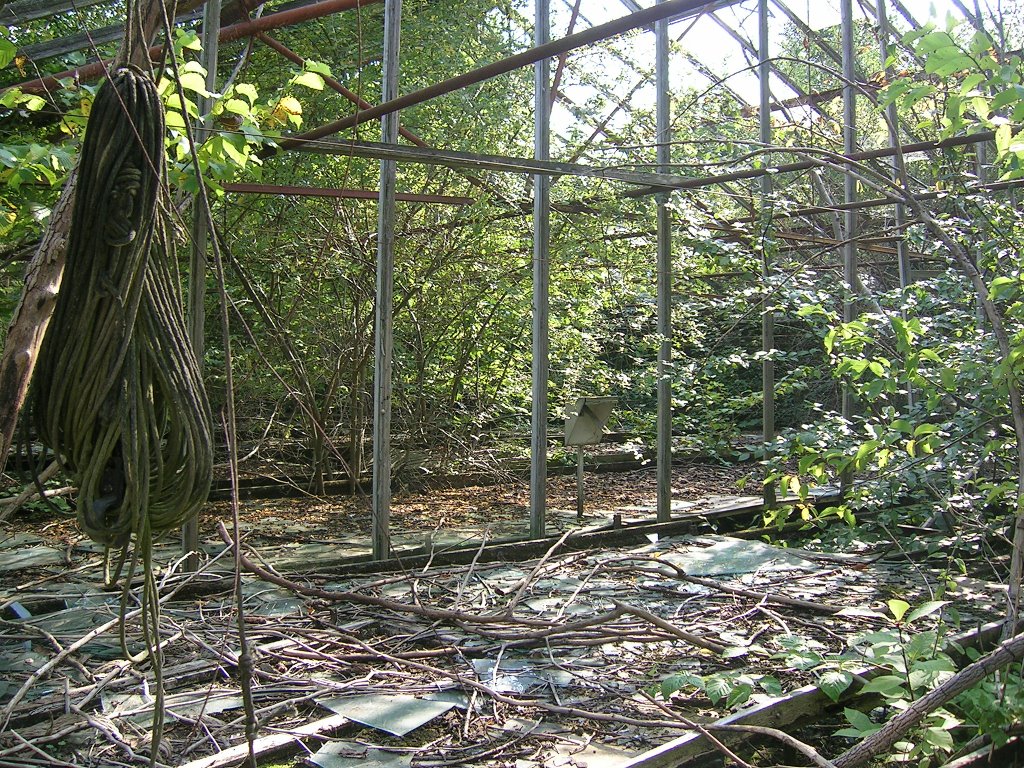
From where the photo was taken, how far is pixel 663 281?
7.80 metres

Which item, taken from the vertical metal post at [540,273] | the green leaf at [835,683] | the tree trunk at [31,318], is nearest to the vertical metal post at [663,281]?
the vertical metal post at [540,273]

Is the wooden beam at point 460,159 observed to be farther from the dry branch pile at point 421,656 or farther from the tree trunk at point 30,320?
the tree trunk at point 30,320

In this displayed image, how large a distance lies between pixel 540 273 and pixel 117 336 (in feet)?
17.7

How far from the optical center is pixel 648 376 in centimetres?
742

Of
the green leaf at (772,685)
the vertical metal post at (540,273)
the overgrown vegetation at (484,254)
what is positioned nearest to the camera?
the green leaf at (772,685)

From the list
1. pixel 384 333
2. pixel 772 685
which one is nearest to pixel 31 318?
pixel 772 685

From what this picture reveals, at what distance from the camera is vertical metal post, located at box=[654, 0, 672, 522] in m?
7.72

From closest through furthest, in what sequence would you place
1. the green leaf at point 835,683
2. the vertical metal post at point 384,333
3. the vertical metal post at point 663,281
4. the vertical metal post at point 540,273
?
the green leaf at point 835,683 < the vertical metal post at point 384,333 < the vertical metal post at point 540,273 < the vertical metal post at point 663,281

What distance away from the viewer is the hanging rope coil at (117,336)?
1.95 metres

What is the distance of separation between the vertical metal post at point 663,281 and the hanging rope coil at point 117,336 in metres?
5.92

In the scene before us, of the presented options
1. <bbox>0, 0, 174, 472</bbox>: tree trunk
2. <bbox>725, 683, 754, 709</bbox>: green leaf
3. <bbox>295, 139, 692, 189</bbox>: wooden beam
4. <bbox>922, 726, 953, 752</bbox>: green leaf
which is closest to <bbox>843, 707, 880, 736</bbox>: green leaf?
<bbox>922, 726, 953, 752</bbox>: green leaf

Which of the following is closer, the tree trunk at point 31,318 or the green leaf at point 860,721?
the tree trunk at point 31,318

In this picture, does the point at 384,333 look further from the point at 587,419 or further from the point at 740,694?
the point at 740,694

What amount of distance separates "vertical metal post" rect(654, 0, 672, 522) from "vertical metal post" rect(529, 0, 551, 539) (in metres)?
1.03
